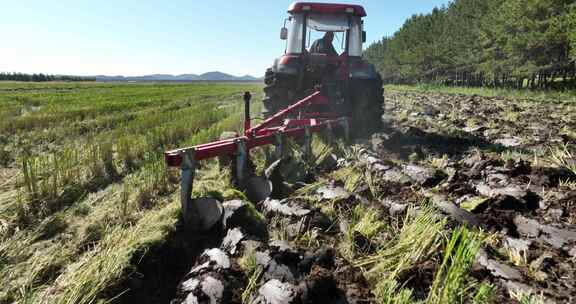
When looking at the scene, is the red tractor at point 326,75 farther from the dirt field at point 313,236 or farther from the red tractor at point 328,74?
the dirt field at point 313,236

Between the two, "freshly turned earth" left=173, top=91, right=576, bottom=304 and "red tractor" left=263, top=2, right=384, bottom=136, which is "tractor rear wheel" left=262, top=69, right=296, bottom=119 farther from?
"freshly turned earth" left=173, top=91, right=576, bottom=304

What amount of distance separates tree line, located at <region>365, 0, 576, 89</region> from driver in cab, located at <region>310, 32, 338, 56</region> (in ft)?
42.3

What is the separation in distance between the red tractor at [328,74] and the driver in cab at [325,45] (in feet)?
0.90

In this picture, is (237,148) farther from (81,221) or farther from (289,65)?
(289,65)

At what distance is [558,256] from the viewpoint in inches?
85.4

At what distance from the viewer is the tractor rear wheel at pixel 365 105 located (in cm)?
664

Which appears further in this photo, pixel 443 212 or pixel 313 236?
pixel 443 212

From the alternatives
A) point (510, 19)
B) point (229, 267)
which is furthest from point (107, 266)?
point (510, 19)

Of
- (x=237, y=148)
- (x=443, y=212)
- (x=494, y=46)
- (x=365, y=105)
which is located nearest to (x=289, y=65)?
(x=365, y=105)

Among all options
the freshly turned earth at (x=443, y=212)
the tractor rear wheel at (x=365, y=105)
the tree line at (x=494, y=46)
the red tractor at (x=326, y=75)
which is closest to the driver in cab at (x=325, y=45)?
the red tractor at (x=326, y=75)

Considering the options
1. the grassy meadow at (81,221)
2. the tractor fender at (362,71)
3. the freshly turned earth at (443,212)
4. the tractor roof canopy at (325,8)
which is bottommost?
the grassy meadow at (81,221)

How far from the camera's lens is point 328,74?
6750 millimetres

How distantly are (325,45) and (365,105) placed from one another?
144cm

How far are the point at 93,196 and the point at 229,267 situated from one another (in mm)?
2338
